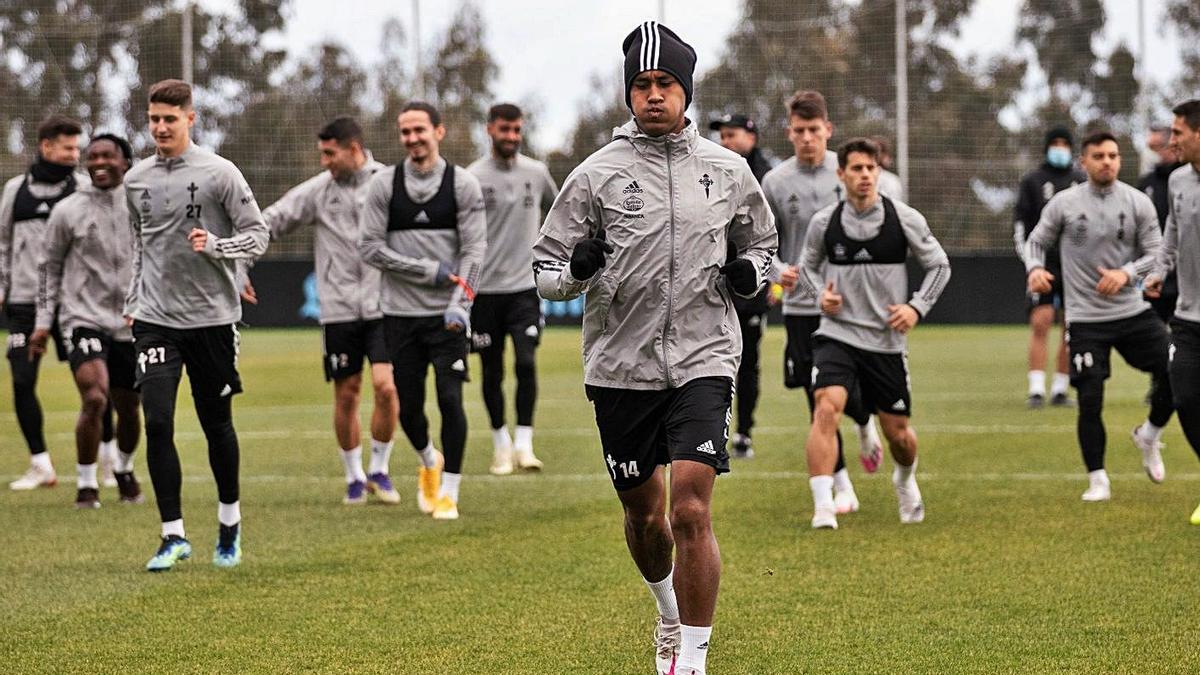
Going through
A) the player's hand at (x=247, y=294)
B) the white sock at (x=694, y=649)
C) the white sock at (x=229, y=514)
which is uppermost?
the player's hand at (x=247, y=294)

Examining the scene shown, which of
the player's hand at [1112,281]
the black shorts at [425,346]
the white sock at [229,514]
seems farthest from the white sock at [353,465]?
the player's hand at [1112,281]

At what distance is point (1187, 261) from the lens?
9.39 m

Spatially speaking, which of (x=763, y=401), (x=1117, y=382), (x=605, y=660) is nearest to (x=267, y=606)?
(x=605, y=660)

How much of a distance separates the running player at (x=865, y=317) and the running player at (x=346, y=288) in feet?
9.84

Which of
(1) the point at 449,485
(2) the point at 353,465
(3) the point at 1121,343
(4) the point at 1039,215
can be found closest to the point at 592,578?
(1) the point at 449,485

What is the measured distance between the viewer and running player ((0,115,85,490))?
473 inches

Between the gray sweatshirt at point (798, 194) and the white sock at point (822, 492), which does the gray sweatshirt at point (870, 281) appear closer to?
the white sock at point (822, 492)

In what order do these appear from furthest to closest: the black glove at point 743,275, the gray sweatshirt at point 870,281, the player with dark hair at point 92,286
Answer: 1. the player with dark hair at point 92,286
2. the gray sweatshirt at point 870,281
3. the black glove at point 743,275

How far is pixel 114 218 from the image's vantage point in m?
11.0

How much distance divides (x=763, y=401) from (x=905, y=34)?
749 inches

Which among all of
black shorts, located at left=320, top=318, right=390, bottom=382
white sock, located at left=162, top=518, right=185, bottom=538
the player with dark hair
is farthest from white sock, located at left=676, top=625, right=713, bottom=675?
the player with dark hair

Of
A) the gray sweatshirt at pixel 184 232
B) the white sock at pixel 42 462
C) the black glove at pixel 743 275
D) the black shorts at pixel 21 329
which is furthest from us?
the white sock at pixel 42 462

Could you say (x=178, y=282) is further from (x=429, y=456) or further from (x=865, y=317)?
(x=865, y=317)

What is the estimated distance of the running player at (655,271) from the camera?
19.7 feet
